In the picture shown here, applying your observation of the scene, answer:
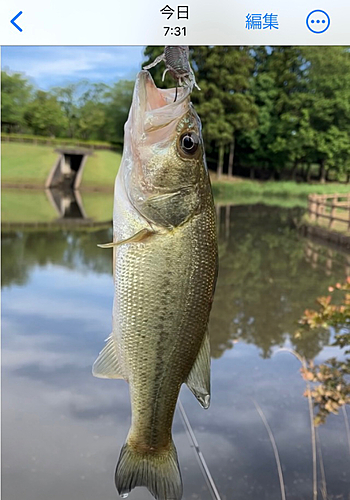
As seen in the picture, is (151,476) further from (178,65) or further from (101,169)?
(101,169)

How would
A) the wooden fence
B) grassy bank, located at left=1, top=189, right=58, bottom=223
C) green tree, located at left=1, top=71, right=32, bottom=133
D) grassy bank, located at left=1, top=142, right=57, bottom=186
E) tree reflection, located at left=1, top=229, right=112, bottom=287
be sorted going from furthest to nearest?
1. grassy bank, located at left=1, top=189, right=58, bottom=223
2. grassy bank, located at left=1, top=142, right=57, bottom=186
3. green tree, located at left=1, top=71, right=32, bottom=133
4. the wooden fence
5. tree reflection, located at left=1, top=229, right=112, bottom=287

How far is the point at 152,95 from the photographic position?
1.70 feet

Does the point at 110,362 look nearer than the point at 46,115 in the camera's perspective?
Yes

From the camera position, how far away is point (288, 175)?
6.40 meters

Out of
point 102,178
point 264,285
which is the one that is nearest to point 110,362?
point 264,285

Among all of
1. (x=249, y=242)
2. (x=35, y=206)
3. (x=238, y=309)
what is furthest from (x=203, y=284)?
(x=35, y=206)

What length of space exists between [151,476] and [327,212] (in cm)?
569

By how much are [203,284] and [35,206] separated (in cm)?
751

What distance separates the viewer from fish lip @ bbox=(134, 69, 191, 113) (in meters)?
0.50

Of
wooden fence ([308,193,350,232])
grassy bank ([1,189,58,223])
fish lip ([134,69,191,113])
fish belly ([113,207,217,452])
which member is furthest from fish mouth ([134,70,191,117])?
grassy bank ([1,189,58,223])

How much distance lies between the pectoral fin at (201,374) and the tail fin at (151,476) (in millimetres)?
88

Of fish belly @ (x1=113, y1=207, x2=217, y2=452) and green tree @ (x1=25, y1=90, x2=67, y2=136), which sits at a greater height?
green tree @ (x1=25, y1=90, x2=67, y2=136)

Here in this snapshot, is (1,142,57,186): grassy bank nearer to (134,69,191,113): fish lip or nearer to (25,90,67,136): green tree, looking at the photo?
(25,90,67,136): green tree

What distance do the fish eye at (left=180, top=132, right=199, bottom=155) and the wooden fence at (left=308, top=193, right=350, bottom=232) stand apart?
465 cm
